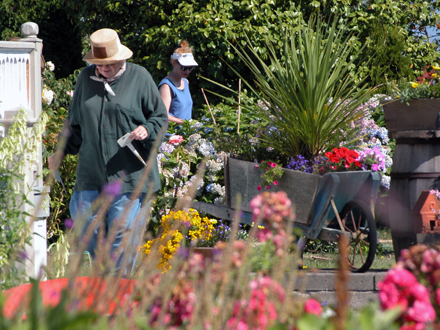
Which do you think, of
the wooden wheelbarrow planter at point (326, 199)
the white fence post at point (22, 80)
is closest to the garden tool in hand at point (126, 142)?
the white fence post at point (22, 80)

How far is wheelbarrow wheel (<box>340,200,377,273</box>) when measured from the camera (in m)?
3.45

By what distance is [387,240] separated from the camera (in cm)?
573

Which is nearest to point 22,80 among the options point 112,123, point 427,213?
point 112,123

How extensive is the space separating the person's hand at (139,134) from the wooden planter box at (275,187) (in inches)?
28.8

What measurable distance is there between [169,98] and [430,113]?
2385 millimetres

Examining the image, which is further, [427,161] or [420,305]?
[427,161]

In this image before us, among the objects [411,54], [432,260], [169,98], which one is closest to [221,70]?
[411,54]

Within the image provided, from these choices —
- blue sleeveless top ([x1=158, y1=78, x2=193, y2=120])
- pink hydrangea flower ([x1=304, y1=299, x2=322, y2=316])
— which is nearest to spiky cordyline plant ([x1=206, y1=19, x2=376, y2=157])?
blue sleeveless top ([x1=158, y1=78, x2=193, y2=120])

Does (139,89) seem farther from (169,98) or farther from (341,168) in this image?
(169,98)

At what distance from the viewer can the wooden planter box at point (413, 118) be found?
361 cm

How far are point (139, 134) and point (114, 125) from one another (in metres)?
0.22

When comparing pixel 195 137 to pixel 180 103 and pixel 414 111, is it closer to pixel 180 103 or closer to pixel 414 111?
pixel 180 103

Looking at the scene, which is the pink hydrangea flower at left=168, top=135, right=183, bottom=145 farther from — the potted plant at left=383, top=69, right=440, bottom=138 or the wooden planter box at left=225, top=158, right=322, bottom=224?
the potted plant at left=383, top=69, right=440, bottom=138

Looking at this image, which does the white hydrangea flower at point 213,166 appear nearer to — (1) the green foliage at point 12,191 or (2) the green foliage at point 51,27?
(1) the green foliage at point 12,191
